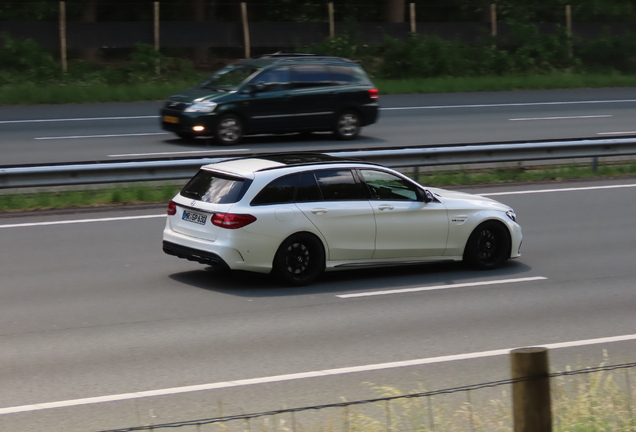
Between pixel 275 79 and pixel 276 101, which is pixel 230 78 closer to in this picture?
pixel 275 79

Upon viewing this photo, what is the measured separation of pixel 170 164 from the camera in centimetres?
1588

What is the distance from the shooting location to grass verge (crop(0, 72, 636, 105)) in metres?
28.7

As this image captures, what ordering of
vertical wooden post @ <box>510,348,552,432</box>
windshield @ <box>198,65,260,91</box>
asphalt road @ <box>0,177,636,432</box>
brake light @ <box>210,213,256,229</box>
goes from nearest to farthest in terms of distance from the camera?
vertical wooden post @ <box>510,348,552,432</box>
asphalt road @ <box>0,177,636,432</box>
brake light @ <box>210,213,256,229</box>
windshield @ <box>198,65,260,91</box>

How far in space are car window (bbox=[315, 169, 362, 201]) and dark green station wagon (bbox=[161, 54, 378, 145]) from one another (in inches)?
406

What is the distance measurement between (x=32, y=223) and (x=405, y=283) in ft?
19.2

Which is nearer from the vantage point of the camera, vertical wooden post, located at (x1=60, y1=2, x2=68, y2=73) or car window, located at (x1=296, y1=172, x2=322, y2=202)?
A: car window, located at (x1=296, y1=172, x2=322, y2=202)

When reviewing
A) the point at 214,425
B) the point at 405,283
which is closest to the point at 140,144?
the point at 405,283

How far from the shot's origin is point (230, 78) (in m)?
22.0

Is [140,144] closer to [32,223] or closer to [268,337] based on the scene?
[32,223]

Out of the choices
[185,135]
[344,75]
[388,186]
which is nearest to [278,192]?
[388,186]

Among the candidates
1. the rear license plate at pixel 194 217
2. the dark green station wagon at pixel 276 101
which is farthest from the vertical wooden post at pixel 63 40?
the rear license plate at pixel 194 217

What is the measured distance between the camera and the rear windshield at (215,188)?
10430 millimetres

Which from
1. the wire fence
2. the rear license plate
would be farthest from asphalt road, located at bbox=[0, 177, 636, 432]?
the rear license plate

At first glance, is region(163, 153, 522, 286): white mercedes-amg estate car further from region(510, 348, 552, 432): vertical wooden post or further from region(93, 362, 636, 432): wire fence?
region(510, 348, 552, 432): vertical wooden post
